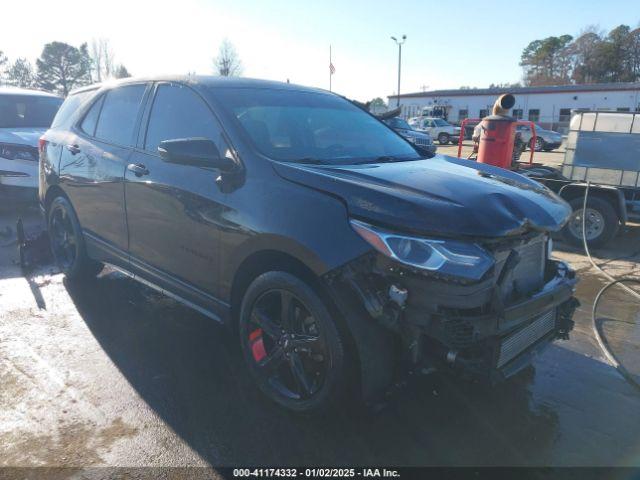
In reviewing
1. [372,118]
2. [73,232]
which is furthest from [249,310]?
[73,232]

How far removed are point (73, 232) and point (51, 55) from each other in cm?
7926

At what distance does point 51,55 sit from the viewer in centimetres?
7006

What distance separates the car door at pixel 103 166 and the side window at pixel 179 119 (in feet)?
0.85

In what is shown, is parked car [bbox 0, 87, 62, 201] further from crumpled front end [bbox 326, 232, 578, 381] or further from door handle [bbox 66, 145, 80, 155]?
crumpled front end [bbox 326, 232, 578, 381]

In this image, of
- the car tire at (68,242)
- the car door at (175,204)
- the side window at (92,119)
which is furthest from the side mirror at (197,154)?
the car tire at (68,242)

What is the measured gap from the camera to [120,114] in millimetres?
4043

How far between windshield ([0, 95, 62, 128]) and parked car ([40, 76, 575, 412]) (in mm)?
4886

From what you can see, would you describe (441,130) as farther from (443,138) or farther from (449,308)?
(449,308)

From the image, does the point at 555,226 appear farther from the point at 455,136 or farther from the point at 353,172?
the point at 455,136

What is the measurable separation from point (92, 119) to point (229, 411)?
299 cm

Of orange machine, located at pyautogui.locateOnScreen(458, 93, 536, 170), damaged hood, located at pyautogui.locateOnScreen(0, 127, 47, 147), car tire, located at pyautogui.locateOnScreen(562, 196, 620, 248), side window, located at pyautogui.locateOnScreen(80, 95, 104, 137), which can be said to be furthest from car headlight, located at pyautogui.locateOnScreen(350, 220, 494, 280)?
damaged hood, located at pyautogui.locateOnScreen(0, 127, 47, 147)

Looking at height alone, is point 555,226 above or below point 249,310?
above

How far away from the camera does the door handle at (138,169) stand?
3.54 m

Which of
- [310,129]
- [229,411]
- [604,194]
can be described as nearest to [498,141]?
[604,194]
